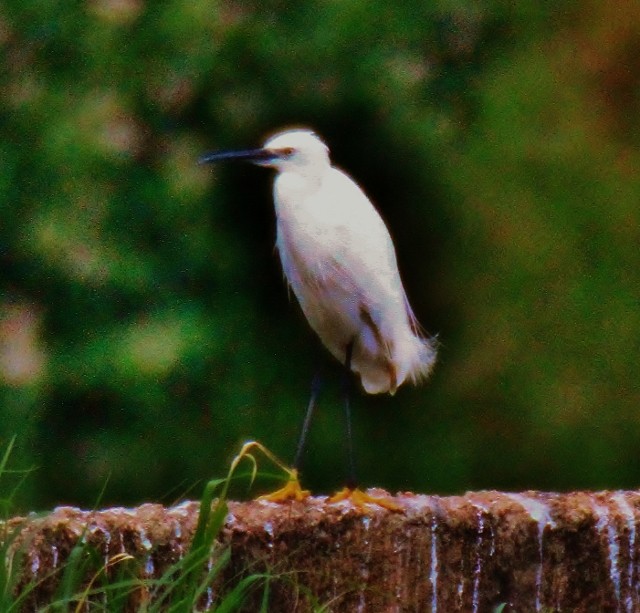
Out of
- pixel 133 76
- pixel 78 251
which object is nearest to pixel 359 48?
pixel 133 76

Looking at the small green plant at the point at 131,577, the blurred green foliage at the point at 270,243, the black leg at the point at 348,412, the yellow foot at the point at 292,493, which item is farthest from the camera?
the blurred green foliage at the point at 270,243

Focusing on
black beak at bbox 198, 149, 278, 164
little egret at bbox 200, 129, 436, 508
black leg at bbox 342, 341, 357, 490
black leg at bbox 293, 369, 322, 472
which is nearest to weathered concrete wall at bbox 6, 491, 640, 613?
black leg at bbox 342, 341, 357, 490

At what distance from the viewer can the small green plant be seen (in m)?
3.15

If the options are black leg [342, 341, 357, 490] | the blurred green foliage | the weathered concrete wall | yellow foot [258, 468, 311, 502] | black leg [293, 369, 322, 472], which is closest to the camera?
the weathered concrete wall

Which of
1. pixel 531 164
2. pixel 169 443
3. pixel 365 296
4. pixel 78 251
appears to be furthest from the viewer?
pixel 531 164

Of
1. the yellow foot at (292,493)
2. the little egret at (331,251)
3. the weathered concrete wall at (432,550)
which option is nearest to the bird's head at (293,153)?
the little egret at (331,251)

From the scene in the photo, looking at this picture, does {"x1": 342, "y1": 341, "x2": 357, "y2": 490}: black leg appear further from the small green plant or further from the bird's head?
the small green plant

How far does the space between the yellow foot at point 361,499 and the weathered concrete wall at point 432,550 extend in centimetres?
2

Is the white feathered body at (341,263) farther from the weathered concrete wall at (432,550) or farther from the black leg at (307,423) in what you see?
the weathered concrete wall at (432,550)

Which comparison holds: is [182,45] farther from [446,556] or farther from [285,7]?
[446,556]

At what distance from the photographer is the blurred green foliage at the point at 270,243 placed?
6.36 metres

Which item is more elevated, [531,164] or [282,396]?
[531,164]

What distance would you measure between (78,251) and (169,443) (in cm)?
103

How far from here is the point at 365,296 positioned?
465 centimetres
